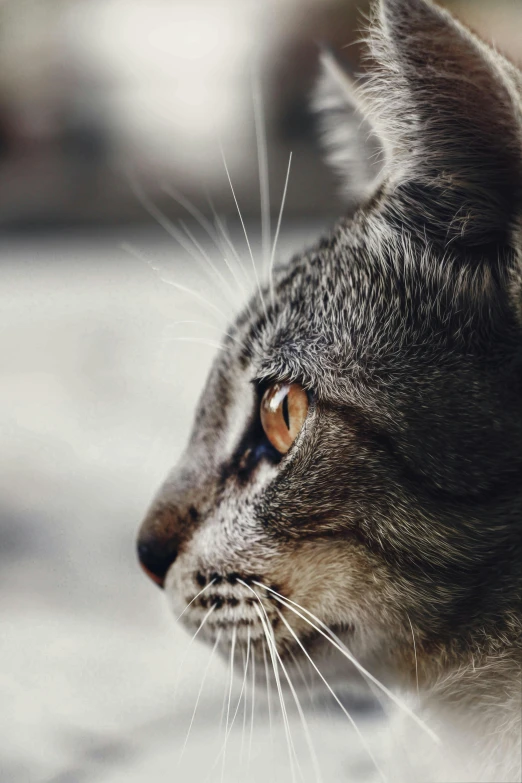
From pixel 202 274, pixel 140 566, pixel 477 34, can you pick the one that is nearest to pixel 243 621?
pixel 140 566

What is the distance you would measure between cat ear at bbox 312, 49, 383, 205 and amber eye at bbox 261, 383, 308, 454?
0.17m

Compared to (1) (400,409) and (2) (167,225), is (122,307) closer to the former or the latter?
(2) (167,225)

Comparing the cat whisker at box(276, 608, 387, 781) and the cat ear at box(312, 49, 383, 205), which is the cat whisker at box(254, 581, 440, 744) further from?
the cat ear at box(312, 49, 383, 205)

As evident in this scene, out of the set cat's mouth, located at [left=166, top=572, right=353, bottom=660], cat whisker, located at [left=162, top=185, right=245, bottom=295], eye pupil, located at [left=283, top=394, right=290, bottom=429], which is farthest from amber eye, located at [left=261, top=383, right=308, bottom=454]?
cat whisker, located at [left=162, top=185, right=245, bottom=295]

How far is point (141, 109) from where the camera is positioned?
0.69 metres

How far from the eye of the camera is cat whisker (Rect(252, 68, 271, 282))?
0.68 m

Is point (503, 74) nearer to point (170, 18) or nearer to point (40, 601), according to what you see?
point (170, 18)

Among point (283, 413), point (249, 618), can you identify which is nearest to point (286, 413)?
point (283, 413)

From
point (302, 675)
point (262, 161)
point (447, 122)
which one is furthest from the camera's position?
point (262, 161)

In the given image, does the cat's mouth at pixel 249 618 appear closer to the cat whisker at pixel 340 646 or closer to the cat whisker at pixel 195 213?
the cat whisker at pixel 340 646

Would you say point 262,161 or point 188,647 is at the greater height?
point 262,161

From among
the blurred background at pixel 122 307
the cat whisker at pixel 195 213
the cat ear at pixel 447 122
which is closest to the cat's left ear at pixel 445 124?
the cat ear at pixel 447 122

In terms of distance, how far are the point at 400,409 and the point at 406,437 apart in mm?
19

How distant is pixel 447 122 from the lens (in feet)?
1.54
